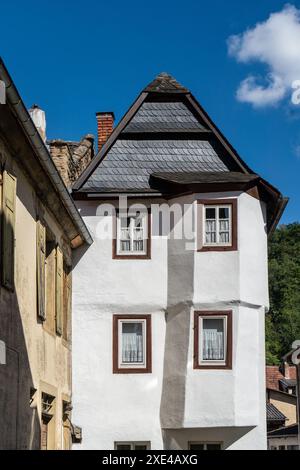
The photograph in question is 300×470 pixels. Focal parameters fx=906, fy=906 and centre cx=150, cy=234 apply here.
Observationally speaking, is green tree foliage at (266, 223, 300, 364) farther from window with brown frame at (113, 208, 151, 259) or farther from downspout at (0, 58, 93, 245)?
downspout at (0, 58, 93, 245)

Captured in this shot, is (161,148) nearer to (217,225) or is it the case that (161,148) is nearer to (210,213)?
(210,213)

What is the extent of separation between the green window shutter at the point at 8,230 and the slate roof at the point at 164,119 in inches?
414

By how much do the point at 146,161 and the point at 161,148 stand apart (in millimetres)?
668

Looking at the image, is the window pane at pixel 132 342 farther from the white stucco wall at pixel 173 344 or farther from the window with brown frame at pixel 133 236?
the window with brown frame at pixel 133 236

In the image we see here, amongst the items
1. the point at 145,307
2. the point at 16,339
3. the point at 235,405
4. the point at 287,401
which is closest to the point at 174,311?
the point at 145,307

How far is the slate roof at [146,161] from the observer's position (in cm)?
2500

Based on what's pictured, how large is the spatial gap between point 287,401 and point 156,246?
3892cm

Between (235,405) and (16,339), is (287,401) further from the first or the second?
(16,339)

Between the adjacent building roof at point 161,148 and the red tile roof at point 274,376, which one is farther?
the red tile roof at point 274,376

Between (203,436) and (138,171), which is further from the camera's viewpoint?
(138,171)

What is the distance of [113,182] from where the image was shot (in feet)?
81.9

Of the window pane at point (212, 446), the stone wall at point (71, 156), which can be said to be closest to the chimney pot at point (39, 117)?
the stone wall at point (71, 156)

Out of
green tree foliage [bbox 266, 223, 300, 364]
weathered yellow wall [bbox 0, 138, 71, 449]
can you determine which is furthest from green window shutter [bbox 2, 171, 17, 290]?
green tree foliage [bbox 266, 223, 300, 364]

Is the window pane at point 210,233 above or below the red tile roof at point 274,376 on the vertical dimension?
above
